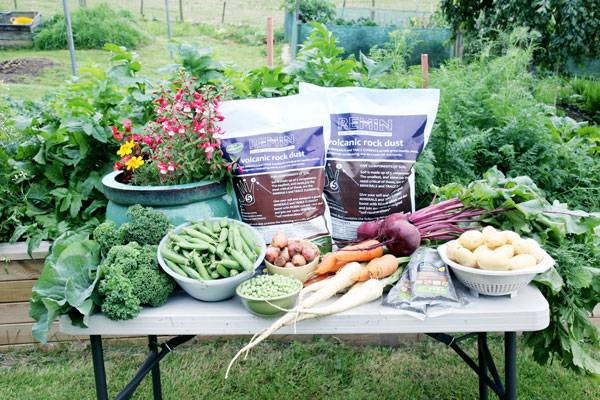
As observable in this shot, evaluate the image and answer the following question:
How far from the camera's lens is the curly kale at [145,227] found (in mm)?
1693

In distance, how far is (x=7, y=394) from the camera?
265cm

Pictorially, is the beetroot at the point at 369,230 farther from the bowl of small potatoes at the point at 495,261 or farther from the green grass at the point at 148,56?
the green grass at the point at 148,56

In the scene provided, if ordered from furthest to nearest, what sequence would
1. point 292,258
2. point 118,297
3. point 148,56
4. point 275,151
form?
point 148,56 < point 275,151 < point 292,258 < point 118,297

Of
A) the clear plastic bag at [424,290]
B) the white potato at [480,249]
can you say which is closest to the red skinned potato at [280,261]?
the clear plastic bag at [424,290]

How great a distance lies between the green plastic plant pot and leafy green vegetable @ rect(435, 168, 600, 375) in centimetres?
83

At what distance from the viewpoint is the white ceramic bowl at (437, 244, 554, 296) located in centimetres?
155

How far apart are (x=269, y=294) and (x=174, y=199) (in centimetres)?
50

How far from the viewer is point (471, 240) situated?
1.64 meters

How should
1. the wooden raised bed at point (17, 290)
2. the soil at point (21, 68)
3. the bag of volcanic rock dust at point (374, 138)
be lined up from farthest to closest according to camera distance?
1. the soil at point (21, 68)
2. the wooden raised bed at point (17, 290)
3. the bag of volcanic rock dust at point (374, 138)

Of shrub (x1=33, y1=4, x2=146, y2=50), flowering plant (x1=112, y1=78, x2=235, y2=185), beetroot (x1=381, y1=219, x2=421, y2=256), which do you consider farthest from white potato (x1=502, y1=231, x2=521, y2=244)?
shrub (x1=33, y1=4, x2=146, y2=50)

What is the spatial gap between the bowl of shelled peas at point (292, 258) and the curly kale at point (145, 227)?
32 cm

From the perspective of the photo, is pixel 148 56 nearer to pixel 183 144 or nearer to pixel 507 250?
pixel 183 144

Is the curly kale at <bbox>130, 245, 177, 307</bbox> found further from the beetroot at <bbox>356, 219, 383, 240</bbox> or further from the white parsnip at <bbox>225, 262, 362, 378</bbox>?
the beetroot at <bbox>356, 219, 383, 240</bbox>

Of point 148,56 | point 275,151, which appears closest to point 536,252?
point 275,151
